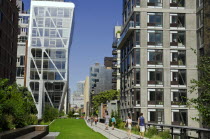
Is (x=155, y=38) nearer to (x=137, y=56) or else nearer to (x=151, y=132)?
(x=137, y=56)

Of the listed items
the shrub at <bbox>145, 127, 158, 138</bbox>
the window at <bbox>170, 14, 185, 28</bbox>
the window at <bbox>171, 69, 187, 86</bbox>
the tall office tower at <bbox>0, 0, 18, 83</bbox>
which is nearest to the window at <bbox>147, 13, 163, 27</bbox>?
the window at <bbox>170, 14, 185, 28</bbox>

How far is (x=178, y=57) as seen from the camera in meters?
48.5

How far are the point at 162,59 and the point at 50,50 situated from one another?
66.5 metres

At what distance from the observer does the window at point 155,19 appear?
161ft

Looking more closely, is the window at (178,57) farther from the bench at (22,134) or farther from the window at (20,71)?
the window at (20,71)

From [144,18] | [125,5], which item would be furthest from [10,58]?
[144,18]

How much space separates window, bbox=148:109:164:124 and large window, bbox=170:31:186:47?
9762 millimetres

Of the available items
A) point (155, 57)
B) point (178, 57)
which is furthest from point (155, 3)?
point (178, 57)

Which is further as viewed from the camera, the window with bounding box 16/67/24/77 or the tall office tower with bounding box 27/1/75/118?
the tall office tower with bounding box 27/1/75/118

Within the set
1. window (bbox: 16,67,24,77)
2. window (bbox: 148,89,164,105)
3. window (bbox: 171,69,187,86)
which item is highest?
window (bbox: 16,67,24,77)

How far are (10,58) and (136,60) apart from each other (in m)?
25.3

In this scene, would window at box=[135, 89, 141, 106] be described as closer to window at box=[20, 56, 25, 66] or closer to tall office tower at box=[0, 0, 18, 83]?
tall office tower at box=[0, 0, 18, 83]

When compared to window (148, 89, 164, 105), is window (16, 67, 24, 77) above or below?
above

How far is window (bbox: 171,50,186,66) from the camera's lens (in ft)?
159
